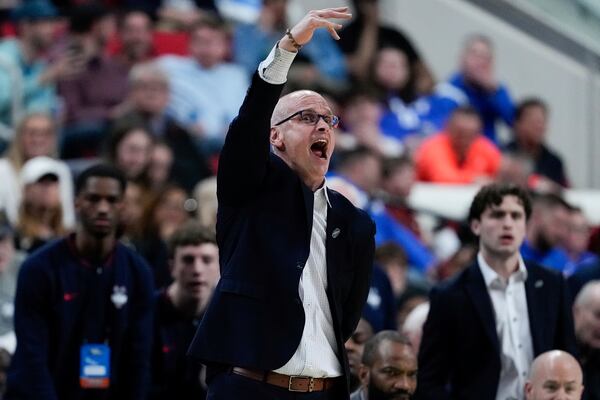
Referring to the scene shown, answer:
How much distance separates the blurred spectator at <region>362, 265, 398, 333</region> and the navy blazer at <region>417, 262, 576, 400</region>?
130cm

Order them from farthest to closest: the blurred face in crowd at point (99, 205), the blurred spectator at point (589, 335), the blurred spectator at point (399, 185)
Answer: the blurred spectator at point (399, 185) < the blurred spectator at point (589, 335) < the blurred face in crowd at point (99, 205)

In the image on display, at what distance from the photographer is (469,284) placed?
22.5 ft

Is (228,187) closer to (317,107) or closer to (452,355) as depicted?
(317,107)

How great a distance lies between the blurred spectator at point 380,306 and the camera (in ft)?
27.0

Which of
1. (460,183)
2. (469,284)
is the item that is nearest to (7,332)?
(469,284)

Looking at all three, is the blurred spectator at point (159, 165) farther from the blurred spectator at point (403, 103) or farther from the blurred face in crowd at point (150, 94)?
the blurred spectator at point (403, 103)

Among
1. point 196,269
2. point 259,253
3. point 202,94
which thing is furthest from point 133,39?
point 259,253

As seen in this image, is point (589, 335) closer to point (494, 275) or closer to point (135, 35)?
point (494, 275)

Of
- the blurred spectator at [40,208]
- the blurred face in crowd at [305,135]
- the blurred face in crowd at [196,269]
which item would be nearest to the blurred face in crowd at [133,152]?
the blurred spectator at [40,208]

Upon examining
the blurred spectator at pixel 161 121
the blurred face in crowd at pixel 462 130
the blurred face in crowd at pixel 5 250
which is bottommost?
the blurred face in crowd at pixel 5 250

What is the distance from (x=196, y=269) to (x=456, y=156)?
546cm

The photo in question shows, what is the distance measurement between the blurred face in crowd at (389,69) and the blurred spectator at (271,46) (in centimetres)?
45

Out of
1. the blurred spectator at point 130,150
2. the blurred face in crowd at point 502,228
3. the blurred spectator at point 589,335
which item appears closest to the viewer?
the blurred face in crowd at point 502,228

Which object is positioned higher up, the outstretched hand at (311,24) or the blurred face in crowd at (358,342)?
the outstretched hand at (311,24)
